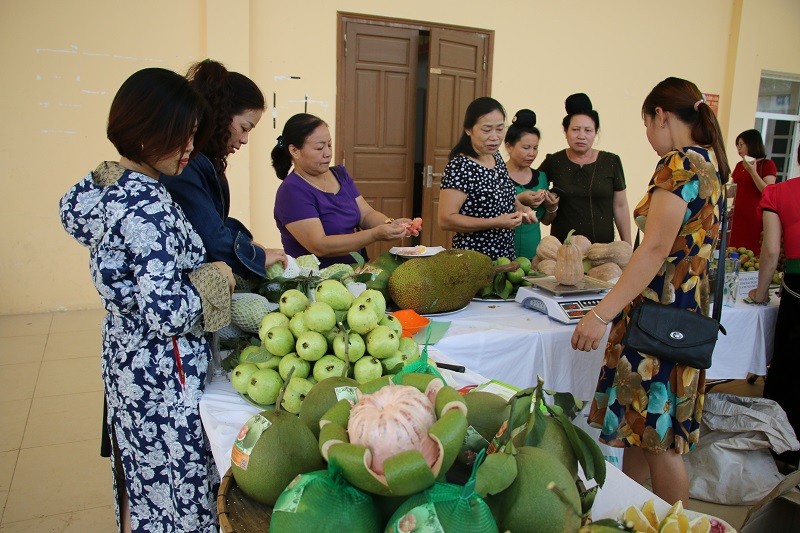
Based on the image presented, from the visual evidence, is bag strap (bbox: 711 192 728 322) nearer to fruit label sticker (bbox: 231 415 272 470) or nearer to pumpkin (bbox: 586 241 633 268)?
pumpkin (bbox: 586 241 633 268)

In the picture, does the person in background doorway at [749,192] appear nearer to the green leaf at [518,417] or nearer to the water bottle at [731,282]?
the water bottle at [731,282]

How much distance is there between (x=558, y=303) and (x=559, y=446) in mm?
1369

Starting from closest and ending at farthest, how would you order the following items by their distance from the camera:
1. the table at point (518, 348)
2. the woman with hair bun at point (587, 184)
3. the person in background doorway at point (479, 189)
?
1. the table at point (518, 348)
2. the person in background doorway at point (479, 189)
3. the woman with hair bun at point (587, 184)

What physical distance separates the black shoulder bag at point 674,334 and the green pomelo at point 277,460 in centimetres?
125

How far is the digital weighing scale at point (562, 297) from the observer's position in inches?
86.0

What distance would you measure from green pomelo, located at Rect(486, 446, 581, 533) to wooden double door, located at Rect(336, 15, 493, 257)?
481 cm

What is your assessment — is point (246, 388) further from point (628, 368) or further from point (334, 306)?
point (628, 368)

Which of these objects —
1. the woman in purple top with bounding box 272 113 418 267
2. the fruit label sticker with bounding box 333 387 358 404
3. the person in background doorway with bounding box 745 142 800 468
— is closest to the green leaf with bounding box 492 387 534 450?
the fruit label sticker with bounding box 333 387 358 404

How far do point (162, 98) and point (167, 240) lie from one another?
0.32m

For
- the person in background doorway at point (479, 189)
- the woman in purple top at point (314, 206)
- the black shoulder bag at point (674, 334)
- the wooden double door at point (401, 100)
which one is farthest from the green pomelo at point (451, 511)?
the wooden double door at point (401, 100)

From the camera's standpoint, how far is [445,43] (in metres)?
5.39

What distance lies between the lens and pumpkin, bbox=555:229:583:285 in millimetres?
2264

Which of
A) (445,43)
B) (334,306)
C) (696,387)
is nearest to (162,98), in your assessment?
(334,306)

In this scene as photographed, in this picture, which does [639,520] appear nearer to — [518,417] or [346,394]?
[518,417]
